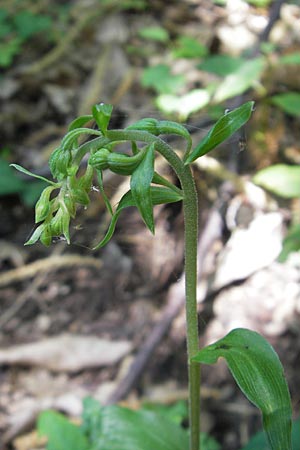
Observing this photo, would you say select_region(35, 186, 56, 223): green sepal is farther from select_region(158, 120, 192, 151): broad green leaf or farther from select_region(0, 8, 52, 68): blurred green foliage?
select_region(0, 8, 52, 68): blurred green foliage

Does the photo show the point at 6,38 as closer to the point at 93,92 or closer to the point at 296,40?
the point at 93,92

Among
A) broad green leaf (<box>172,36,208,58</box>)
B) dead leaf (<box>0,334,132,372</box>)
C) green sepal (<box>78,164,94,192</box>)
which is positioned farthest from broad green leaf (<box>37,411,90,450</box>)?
broad green leaf (<box>172,36,208,58</box>)

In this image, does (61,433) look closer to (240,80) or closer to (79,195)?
(79,195)

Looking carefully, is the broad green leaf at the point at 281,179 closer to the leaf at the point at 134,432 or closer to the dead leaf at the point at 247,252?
the dead leaf at the point at 247,252

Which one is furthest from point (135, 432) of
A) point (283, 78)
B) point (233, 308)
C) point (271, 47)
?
point (283, 78)

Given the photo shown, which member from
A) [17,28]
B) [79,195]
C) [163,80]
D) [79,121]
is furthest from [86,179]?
[17,28]

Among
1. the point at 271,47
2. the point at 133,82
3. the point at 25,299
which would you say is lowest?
the point at 25,299
